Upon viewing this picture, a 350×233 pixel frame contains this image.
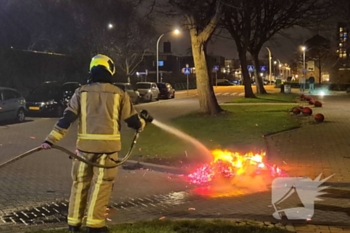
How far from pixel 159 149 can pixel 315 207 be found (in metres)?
6.41

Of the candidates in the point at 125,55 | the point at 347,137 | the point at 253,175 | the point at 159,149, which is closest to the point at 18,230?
the point at 253,175

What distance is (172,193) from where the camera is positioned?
929 cm

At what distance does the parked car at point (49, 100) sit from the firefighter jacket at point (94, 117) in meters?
21.2

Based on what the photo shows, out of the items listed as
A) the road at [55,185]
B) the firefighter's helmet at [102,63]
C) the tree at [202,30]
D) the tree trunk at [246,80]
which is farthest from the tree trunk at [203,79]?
the tree trunk at [246,80]

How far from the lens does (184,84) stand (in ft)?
262

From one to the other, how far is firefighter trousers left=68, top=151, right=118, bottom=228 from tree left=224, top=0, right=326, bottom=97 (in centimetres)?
3186

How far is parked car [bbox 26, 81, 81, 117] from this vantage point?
26.5 meters

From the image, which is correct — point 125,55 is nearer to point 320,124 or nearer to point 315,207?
point 320,124

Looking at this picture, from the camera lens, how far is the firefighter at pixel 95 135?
5.89 m

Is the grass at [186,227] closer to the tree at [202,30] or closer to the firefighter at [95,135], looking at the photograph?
the firefighter at [95,135]

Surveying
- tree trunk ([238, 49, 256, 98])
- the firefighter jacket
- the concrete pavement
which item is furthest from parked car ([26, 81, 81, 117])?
the firefighter jacket

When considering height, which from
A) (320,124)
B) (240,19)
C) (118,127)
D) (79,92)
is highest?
(240,19)

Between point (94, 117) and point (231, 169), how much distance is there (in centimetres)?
519

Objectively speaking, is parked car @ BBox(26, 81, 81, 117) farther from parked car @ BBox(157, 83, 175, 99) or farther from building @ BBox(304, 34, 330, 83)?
building @ BBox(304, 34, 330, 83)
